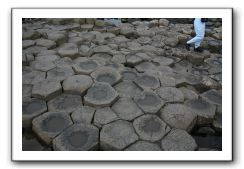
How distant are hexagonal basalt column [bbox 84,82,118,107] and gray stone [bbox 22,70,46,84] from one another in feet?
2.05

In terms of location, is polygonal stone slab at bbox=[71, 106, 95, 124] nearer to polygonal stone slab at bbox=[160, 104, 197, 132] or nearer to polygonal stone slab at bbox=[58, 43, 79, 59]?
polygonal stone slab at bbox=[160, 104, 197, 132]

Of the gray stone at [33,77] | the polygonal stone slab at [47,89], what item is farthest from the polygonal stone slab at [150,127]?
the gray stone at [33,77]

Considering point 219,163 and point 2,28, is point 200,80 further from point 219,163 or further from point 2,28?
point 2,28

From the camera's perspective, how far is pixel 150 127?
2.28 m

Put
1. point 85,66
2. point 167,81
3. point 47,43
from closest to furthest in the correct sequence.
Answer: point 167,81 → point 85,66 → point 47,43

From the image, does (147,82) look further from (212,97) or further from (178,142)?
(178,142)

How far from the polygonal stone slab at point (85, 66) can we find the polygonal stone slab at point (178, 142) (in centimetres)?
124

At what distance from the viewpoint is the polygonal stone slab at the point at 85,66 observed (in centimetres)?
294

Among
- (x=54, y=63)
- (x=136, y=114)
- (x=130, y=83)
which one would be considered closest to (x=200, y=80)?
(x=130, y=83)

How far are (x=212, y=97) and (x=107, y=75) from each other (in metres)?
1.21

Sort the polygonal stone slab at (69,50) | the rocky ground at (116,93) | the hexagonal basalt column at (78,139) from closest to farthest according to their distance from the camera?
1. the hexagonal basalt column at (78,139)
2. the rocky ground at (116,93)
3. the polygonal stone slab at (69,50)

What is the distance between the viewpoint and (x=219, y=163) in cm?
199

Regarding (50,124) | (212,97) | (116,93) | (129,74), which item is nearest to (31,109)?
(50,124)

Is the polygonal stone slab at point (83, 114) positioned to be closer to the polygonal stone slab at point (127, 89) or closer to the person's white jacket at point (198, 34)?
the polygonal stone slab at point (127, 89)
